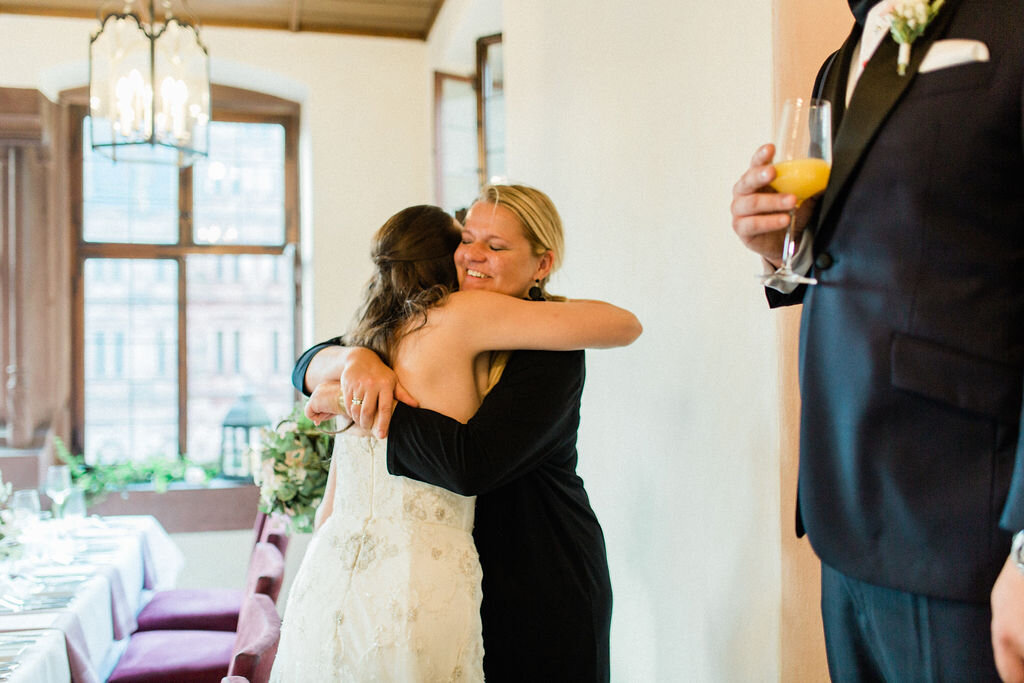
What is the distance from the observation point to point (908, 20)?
90 cm

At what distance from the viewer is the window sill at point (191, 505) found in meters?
4.90

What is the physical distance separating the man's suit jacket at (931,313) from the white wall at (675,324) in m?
0.62

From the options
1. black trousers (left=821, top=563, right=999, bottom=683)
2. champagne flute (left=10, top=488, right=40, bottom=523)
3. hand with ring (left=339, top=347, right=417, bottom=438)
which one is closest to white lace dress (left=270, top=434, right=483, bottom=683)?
hand with ring (left=339, top=347, right=417, bottom=438)

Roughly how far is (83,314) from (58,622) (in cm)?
319

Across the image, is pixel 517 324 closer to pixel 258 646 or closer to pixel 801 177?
pixel 801 177

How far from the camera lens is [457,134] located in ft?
16.0

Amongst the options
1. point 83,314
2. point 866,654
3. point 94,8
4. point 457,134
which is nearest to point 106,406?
point 83,314

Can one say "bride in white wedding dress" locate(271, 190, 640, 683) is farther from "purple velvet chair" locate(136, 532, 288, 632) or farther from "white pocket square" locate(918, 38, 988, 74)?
"purple velvet chair" locate(136, 532, 288, 632)

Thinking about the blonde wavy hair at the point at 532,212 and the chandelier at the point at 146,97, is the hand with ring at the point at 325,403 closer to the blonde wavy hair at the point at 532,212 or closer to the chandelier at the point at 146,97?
the blonde wavy hair at the point at 532,212

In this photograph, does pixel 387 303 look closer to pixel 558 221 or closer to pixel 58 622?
pixel 558 221

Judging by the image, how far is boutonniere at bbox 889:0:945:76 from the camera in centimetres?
89

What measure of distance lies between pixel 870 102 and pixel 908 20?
3.6 inches

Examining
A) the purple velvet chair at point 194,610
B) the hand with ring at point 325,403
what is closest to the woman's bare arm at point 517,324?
the hand with ring at point 325,403

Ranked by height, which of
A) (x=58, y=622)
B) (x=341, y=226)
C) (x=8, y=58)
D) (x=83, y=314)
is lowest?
(x=58, y=622)
